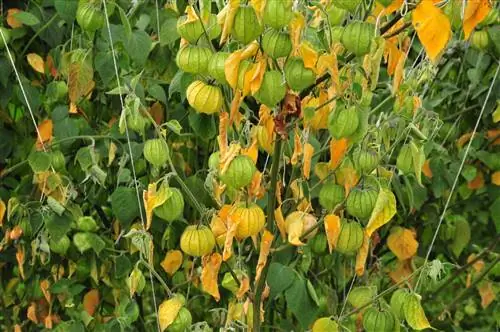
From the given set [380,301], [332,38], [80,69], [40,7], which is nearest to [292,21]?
[332,38]

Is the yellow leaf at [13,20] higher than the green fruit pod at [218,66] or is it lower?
lower

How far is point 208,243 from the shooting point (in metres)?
1.11

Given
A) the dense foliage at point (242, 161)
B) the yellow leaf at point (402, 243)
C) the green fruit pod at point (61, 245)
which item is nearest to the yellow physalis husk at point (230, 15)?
the dense foliage at point (242, 161)

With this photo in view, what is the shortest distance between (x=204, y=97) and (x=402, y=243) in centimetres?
73

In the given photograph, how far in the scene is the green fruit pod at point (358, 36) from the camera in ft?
3.23

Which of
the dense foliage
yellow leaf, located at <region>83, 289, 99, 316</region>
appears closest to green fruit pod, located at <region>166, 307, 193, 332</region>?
the dense foliage

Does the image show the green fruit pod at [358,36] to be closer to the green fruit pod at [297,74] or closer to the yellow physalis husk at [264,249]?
the green fruit pod at [297,74]

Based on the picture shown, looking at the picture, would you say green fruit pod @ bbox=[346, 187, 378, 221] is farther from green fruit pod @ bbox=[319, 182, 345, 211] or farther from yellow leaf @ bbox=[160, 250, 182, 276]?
yellow leaf @ bbox=[160, 250, 182, 276]

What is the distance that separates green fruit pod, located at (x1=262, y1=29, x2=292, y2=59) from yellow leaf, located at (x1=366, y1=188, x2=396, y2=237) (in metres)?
0.19

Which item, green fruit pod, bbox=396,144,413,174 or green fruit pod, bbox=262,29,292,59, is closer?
green fruit pod, bbox=262,29,292,59

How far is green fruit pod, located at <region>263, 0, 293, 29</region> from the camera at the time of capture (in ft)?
3.00

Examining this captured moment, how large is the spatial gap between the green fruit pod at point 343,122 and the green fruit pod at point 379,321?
25 cm

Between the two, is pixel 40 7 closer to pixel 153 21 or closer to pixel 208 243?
pixel 153 21

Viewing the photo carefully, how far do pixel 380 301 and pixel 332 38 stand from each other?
1.09 ft
